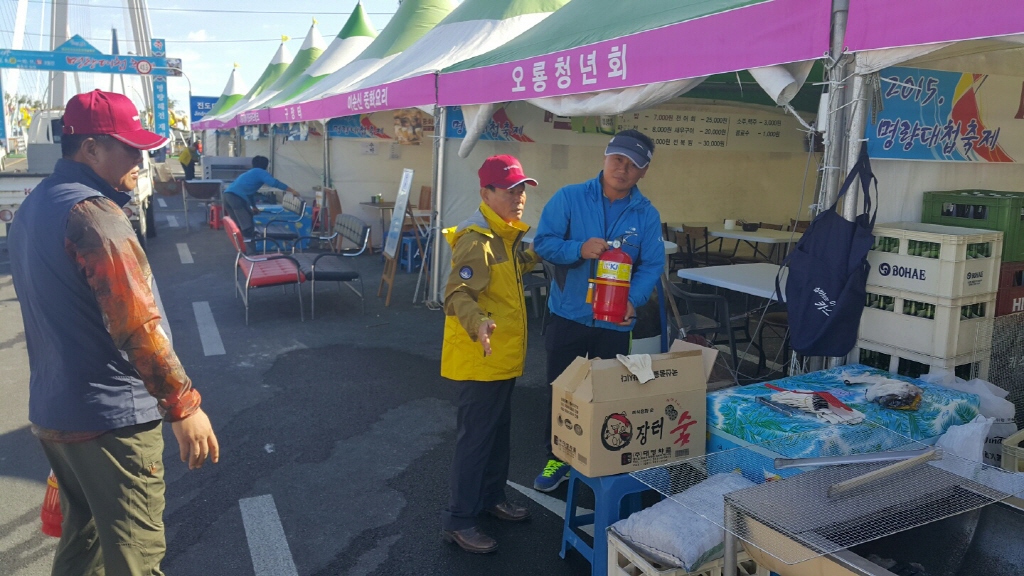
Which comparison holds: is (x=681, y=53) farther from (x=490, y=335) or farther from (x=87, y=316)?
→ (x=87, y=316)

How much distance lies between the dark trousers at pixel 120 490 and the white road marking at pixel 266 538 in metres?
0.91

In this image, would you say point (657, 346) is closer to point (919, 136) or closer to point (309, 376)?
point (919, 136)

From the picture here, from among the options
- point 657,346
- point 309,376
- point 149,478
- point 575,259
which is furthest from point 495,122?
point 149,478

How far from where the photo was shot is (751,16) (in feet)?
11.8

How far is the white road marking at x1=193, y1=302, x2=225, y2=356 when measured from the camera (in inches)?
260

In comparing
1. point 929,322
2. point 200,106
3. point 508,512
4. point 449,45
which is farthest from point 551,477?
point 200,106

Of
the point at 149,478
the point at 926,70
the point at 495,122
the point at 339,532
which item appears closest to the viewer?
the point at 149,478

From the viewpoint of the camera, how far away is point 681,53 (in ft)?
13.4

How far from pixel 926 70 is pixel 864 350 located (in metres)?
1.50

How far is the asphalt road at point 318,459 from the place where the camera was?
326cm

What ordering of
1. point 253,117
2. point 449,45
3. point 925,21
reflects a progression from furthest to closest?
point 253,117 → point 449,45 → point 925,21

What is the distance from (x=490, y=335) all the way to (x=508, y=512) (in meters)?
1.09

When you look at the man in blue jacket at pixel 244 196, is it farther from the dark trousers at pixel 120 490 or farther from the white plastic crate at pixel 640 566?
the white plastic crate at pixel 640 566

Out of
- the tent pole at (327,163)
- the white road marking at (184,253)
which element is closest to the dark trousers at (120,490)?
the white road marking at (184,253)
